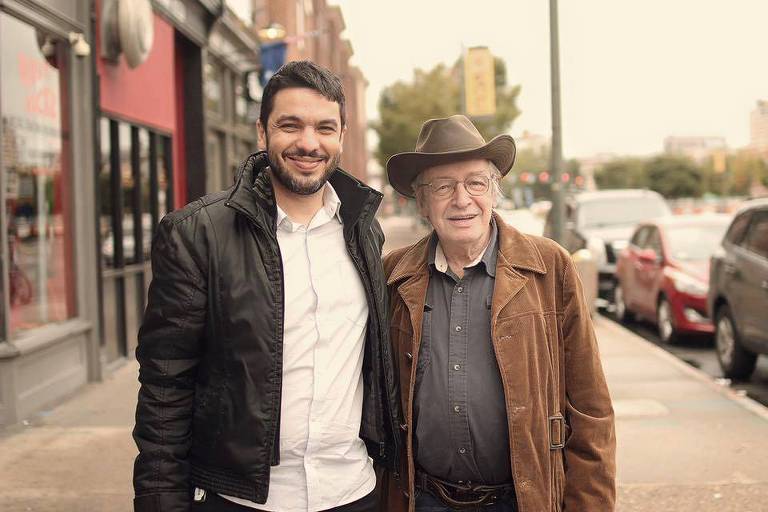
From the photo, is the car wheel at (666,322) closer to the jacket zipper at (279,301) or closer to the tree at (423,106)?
the jacket zipper at (279,301)

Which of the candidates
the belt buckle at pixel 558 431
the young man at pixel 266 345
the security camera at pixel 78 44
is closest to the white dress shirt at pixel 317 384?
the young man at pixel 266 345

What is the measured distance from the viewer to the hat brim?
2.79 m

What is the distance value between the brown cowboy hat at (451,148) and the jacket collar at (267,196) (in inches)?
6.6

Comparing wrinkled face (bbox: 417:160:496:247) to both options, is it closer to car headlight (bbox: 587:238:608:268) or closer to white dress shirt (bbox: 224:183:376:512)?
white dress shirt (bbox: 224:183:376:512)

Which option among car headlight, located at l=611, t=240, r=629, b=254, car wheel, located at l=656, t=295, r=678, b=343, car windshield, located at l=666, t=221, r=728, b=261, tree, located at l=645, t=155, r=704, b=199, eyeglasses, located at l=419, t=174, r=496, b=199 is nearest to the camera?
eyeglasses, located at l=419, t=174, r=496, b=199

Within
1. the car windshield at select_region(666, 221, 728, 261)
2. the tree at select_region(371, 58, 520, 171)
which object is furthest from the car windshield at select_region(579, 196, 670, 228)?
the tree at select_region(371, 58, 520, 171)

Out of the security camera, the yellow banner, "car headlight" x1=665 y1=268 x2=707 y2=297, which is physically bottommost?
"car headlight" x1=665 y1=268 x2=707 y2=297

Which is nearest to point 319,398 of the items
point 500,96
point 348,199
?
point 348,199

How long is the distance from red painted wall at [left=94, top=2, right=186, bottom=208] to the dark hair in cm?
623

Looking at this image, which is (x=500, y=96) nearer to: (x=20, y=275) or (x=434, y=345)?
(x=20, y=275)

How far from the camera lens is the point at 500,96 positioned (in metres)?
43.8

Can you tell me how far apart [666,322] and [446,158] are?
863cm

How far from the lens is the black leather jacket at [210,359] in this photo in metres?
2.33

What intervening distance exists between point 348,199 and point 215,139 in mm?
12802
